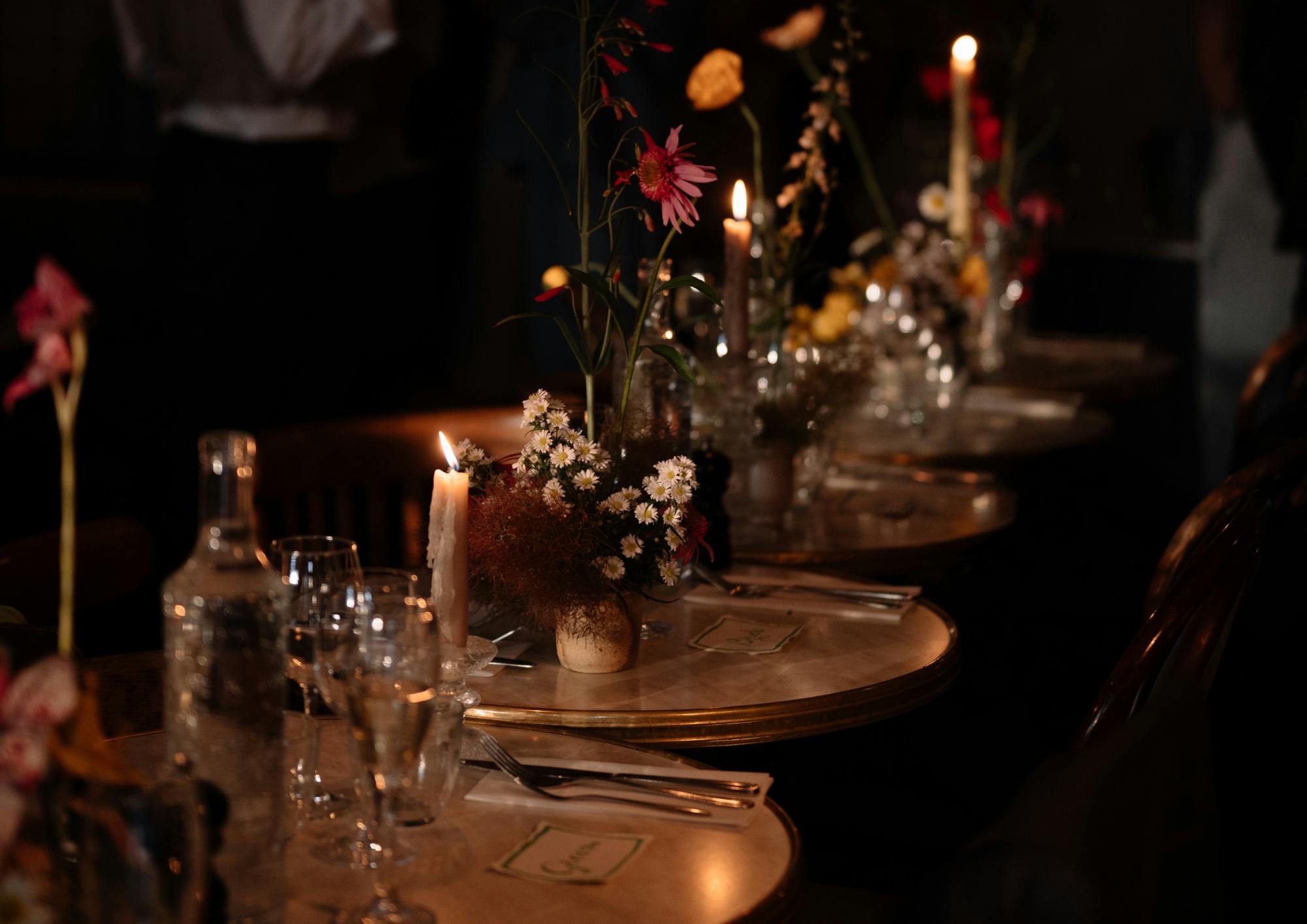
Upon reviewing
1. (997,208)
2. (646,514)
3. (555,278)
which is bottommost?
(646,514)

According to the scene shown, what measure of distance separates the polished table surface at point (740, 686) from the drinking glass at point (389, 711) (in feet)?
1.07

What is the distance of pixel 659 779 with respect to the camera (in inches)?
41.0

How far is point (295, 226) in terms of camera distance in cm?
346

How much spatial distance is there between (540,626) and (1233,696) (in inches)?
46.9

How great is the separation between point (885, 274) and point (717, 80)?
3.23 feet

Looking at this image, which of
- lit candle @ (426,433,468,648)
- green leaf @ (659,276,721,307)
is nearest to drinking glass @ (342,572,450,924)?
lit candle @ (426,433,468,648)

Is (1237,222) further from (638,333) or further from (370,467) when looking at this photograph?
(638,333)

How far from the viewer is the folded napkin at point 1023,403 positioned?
2832 millimetres

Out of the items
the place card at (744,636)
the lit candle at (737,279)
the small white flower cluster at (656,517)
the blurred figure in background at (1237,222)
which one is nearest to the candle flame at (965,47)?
the lit candle at (737,279)

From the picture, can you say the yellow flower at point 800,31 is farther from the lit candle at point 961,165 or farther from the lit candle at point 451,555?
the lit candle at point 451,555

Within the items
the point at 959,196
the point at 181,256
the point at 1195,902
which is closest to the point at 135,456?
the point at 181,256

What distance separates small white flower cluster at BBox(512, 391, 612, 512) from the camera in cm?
123

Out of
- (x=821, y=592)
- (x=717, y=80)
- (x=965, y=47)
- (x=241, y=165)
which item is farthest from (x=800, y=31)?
(x=241, y=165)

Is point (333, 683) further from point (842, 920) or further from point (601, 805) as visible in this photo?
point (842, 920)
